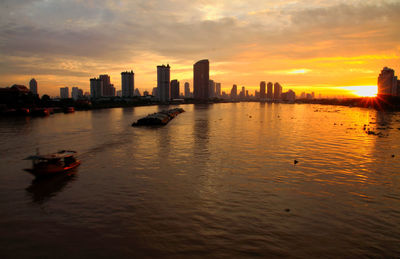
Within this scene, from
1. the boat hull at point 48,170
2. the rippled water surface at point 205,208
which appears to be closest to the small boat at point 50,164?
the boat hull at point 48,170

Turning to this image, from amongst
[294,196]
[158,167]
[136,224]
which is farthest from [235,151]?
[136,224]

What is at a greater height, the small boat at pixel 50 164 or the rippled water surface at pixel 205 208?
the small boat at pixel 50 164

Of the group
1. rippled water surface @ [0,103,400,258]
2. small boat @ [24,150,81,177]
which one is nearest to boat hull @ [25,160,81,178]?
small boat @ [24,150,81,177]

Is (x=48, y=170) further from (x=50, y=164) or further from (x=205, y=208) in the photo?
(x=205, y=208)

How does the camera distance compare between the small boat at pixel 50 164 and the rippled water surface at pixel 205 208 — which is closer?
the rippled water surface at pixel 205 208

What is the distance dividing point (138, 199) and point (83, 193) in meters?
5.39

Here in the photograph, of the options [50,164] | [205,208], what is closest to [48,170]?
[50,164]

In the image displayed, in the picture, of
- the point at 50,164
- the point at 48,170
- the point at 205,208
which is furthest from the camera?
the point at 50,164

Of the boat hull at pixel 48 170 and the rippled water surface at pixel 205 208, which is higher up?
the boat hull at pixel 48 170

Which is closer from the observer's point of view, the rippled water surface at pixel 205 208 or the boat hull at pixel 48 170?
the rippled water surface at pixel 205 208

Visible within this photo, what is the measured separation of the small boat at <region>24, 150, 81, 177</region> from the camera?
24219 mm

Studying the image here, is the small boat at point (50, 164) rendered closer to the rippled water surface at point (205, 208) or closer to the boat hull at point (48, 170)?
the boat hull at point (48, 170)

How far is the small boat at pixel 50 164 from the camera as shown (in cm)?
2422

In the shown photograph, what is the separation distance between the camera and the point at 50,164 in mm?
25203
